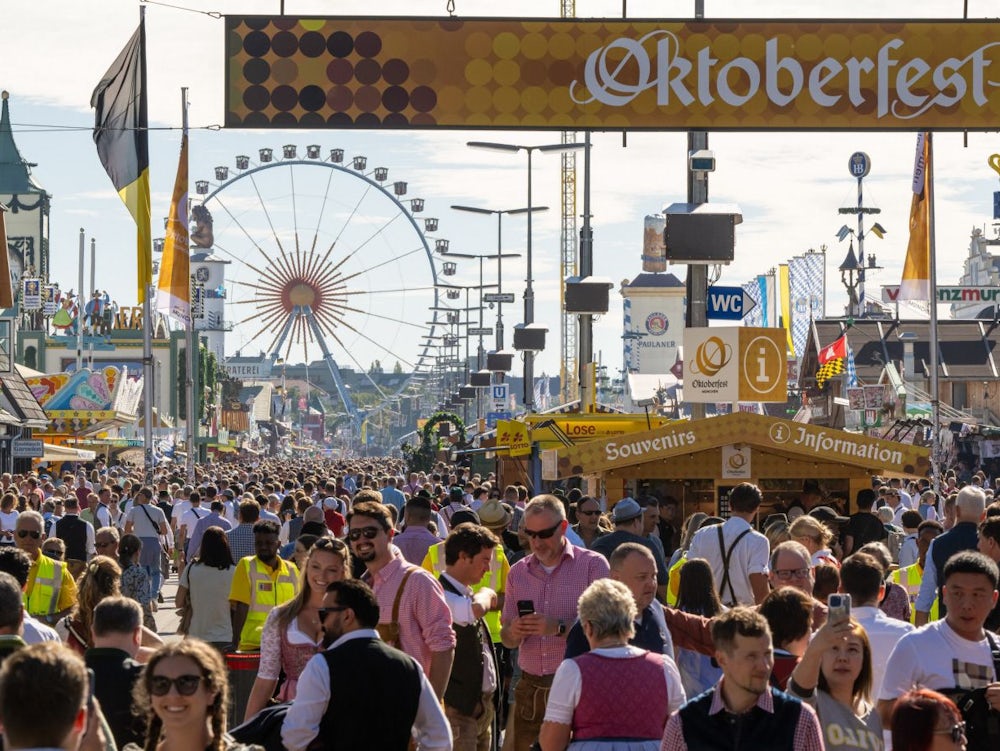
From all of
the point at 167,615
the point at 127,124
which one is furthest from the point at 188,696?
the point at 127,124

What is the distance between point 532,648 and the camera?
879 cm

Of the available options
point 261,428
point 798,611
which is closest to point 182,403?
point 261,428

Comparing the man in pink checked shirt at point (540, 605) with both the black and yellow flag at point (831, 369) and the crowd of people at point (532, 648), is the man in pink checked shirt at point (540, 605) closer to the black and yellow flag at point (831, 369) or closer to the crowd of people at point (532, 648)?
the crowd of people at point (532, 648)

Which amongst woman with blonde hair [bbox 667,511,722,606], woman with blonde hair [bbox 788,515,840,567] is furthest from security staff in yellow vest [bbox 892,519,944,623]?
woman with blonde hair [bbox 788,515,840,567]

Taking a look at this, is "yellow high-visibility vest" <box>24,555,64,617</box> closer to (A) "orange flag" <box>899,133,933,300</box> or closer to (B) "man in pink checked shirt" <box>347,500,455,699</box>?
(B) "man in pink checked shirt" <box>347,500,455,699</box>

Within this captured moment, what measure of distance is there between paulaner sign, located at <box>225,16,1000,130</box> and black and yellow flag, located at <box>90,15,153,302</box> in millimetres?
5159

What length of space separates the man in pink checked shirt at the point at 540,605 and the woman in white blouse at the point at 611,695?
6.98 feet

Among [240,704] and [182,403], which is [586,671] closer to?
[240,704]

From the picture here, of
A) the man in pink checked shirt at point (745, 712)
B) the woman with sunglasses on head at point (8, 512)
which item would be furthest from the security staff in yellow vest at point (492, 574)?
the woman with sunglasses on head at point (8, 512)

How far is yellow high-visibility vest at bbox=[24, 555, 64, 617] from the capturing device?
36.8 feet

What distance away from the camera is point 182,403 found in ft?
336

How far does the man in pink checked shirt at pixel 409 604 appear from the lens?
26.9 feet

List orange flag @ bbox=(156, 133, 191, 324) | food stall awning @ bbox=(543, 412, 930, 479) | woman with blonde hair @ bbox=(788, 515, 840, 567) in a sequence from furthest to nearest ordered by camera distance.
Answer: orange flag @ bbox=(156, 133, 191, 324) → food stall awning @ bbox=(543, 412, 930, 479) → woman with blonde hair @ bbox=(788, 515, 840, 567)

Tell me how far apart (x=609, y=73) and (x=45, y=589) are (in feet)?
29.8
